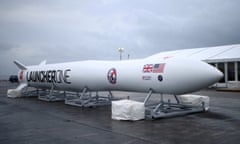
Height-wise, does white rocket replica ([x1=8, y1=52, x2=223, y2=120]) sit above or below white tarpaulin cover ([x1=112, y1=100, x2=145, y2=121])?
above

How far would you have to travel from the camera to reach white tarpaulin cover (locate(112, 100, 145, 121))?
29.6 ft

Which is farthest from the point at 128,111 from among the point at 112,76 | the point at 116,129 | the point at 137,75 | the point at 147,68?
the point at 112,76

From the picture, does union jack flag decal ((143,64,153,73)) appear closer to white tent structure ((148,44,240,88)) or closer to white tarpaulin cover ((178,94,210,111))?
white tarpaulin cover ((178,94,210,111))

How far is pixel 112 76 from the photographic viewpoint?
11609 millimetres

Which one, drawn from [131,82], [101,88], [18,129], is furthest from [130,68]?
[18,129]

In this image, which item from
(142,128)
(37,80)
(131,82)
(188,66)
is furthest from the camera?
(37,80)

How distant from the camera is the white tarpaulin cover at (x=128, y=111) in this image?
9.02 meters

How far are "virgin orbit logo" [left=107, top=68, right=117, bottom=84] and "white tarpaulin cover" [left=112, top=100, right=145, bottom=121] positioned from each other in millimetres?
2272

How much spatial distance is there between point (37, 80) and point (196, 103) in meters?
10.7

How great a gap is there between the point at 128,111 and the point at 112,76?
2931mm

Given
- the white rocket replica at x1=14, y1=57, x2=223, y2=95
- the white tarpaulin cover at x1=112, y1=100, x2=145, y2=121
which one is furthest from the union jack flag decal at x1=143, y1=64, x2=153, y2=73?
the white tarpaulin cover at x1=112, y1=100, x2=145, y2=121

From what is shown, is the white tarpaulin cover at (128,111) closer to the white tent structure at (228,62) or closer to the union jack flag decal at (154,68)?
the union jack flag decal at (154,68)

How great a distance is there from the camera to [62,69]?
49.1 ft

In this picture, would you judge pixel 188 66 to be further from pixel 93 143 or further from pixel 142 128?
pixel 93 143
